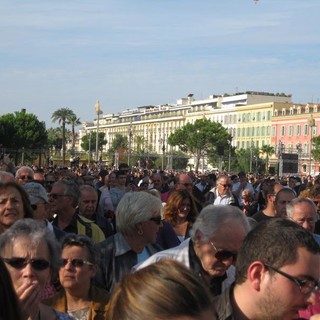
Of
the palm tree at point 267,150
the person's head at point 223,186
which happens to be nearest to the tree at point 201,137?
the palm tree at point 267,150

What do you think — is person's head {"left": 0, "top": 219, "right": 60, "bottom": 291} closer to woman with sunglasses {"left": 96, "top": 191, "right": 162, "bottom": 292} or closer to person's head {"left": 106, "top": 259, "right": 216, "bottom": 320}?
woman with sunglasses {"left": 96, "top": 191, "right": 162, "bottom": 292}

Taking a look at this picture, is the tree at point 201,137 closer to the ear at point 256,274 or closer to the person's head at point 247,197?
the person's head at point 247,197

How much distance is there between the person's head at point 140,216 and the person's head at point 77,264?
62cm

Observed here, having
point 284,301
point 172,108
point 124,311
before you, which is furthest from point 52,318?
point 172,108

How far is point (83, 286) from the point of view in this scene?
16.5 feet

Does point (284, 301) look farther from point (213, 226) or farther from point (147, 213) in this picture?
point (147, 213)

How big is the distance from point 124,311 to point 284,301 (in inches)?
51.7

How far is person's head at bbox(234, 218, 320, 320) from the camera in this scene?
130 inches

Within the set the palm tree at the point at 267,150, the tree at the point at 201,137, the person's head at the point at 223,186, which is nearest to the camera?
the person's head at the point at 223,186

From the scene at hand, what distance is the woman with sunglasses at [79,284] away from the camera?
499 cm

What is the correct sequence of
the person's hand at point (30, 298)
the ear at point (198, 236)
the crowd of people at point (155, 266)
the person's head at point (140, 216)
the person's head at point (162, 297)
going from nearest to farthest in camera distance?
the person's head at point (162, 297)
the crowd of people at point (155, 266)
the person's hand at point (30, 298)
the ear at point (198, 236)
the person's head at point (140, 216)

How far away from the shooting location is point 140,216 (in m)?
5.79

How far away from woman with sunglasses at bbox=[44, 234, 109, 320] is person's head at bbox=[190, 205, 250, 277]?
89cm

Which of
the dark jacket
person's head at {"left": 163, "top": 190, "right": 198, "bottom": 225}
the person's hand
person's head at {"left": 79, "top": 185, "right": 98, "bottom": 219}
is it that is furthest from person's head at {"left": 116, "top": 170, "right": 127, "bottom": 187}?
the person's hand
